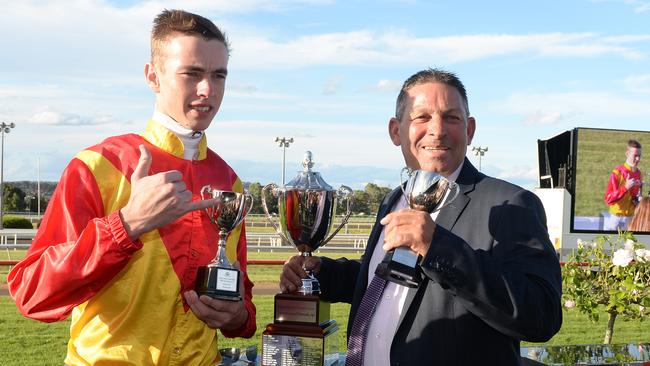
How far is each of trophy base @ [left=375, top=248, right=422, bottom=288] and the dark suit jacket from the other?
0.04 meters

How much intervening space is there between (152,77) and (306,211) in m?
0.83

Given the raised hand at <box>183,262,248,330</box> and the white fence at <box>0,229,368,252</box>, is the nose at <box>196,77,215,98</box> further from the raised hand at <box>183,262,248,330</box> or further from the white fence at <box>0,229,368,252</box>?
the white fence at <box>0,229,368,252</box>

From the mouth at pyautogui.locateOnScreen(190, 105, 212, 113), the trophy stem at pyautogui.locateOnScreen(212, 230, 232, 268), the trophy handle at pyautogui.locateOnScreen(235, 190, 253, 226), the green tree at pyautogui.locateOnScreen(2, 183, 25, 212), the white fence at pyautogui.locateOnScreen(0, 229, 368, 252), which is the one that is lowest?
the green tree at pyautogui.locateOnScreen(2, 183, 25, 212)

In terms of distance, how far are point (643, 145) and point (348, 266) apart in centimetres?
2306

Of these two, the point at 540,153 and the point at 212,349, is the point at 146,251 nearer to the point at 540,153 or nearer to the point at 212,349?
the point at 212,349

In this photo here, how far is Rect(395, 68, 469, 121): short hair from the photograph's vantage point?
293cm

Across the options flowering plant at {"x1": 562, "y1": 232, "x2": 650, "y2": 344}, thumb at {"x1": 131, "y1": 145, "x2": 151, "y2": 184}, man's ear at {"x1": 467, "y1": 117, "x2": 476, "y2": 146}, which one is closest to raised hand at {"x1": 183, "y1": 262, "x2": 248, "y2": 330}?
thumb at {"x1": 131, "y1": 145, "x2": 151, "y2": 184}

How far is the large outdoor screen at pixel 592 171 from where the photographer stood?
23.3 metres

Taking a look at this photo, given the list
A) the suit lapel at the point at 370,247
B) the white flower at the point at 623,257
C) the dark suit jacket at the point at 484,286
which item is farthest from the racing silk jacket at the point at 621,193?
the dark suit jacket at the point at 484,286

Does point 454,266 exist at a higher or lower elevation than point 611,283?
higher

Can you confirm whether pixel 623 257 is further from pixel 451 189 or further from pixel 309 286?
pixel 451 189

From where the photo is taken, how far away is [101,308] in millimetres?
2561

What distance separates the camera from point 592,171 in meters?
23.4

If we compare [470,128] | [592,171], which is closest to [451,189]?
[470,128]
